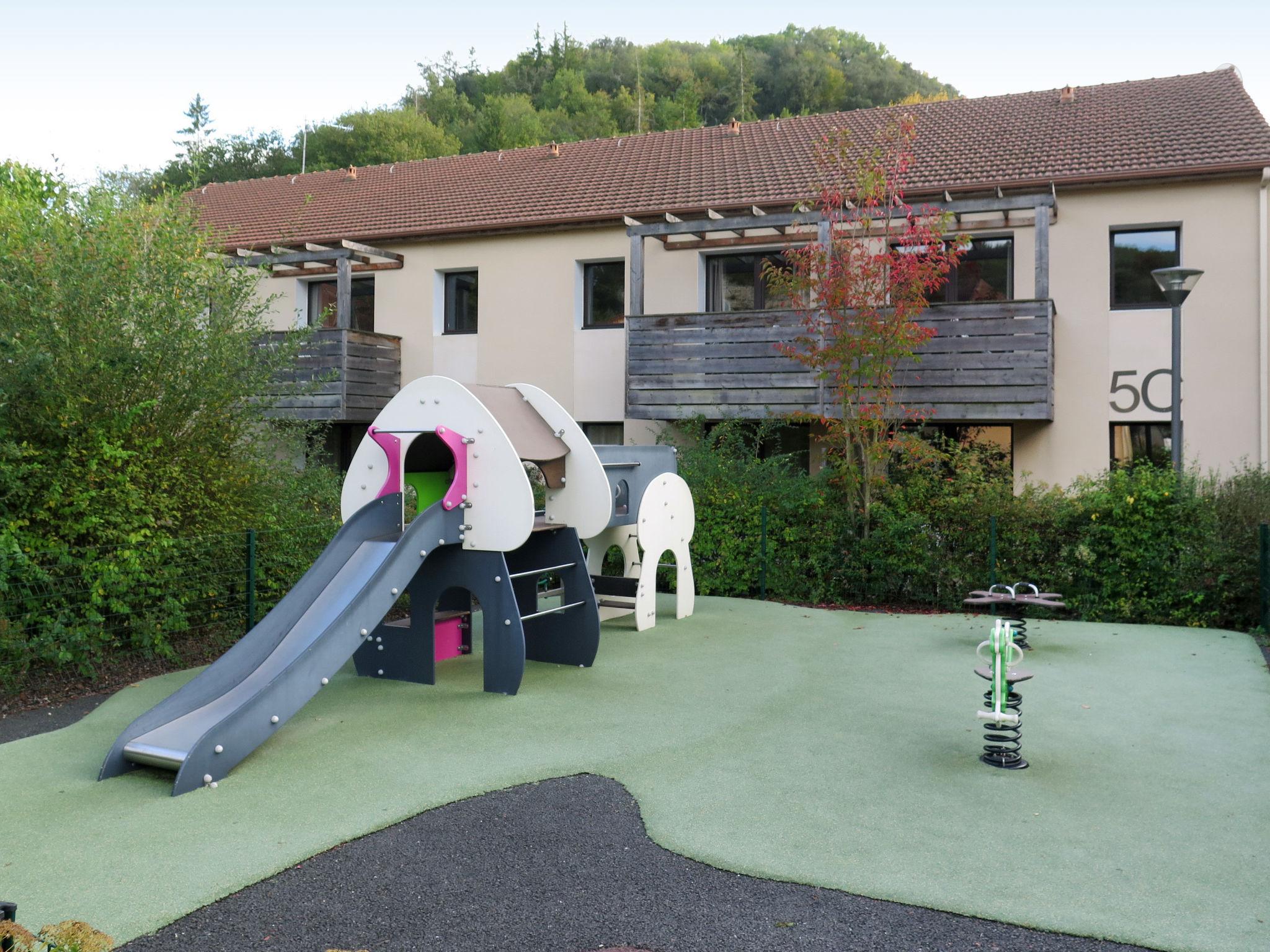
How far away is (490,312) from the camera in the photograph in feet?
59.5

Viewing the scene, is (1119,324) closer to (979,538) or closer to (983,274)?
(983,274)

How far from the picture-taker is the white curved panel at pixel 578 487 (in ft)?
28.6

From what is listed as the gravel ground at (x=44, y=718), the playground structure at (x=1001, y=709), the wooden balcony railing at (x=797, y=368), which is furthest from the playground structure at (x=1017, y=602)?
the gravel ground at (x=44, y=718)

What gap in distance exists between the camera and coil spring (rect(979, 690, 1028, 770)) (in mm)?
5793

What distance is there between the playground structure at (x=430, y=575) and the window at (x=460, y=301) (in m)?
9.22

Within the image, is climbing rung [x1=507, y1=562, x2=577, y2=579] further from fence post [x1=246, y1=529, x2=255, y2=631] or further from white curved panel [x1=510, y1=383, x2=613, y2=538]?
fence post [x1=246, y1=529, x2=255, y2=631]

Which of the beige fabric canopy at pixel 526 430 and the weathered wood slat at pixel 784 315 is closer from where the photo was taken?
the beige fabric canopy at pixel 526 430

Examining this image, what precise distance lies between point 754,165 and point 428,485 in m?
11.7

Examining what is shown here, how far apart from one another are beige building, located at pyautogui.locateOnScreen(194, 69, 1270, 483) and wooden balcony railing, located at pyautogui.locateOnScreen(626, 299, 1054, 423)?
0.10 ft

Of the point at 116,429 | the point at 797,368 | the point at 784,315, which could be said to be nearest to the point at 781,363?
the point at 797,368

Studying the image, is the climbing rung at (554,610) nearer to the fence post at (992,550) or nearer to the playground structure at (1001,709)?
the playground structure at (1001,709)

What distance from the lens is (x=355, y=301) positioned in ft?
64.4

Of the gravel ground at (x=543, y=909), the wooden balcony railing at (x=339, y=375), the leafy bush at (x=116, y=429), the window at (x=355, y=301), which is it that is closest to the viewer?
the gravel ground at (x=543, y=909)

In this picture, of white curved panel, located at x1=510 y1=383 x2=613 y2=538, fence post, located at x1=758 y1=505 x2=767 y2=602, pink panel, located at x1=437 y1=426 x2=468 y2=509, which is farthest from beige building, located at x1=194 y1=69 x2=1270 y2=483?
pink panel, located at x1=437 y1=426 x2=468 y2=509
